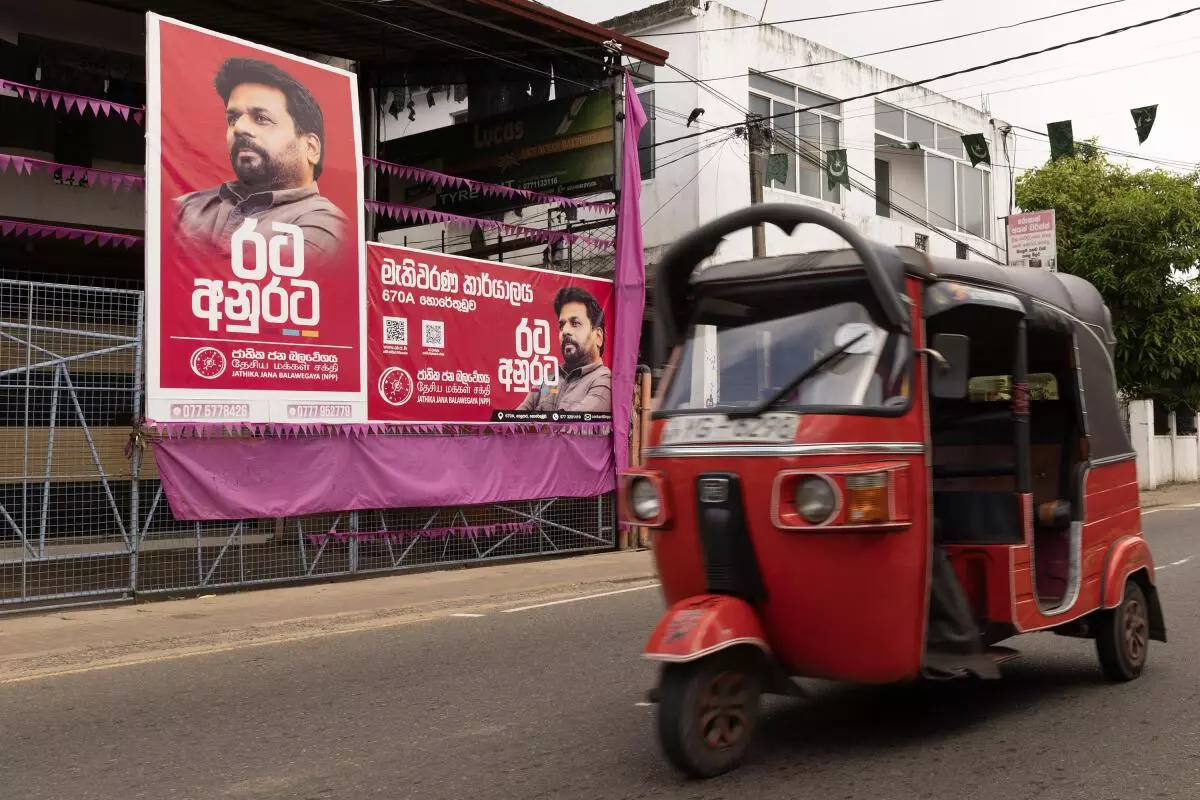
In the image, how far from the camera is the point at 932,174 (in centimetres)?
2694

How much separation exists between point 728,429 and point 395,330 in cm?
879

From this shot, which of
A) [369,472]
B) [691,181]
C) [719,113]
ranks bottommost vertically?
[369,472]

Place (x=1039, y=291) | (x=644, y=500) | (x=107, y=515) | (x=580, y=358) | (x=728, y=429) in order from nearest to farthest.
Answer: (x=728, y=429)
(x=644, y=500)
(x=1039, y=291)
(x=107, y=515)
(x=580, y=358)

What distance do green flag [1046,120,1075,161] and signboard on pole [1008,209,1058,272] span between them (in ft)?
7.51

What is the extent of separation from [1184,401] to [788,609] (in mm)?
27625

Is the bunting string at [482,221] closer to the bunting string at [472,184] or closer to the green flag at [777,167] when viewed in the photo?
the bunting string at [472,184]

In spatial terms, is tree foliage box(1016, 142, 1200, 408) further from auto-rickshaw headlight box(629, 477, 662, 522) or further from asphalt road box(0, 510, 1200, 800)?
auto-rickshaw headlight box(629, 477, 662, 522)

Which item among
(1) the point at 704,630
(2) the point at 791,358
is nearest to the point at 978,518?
(2) the point at 791,358

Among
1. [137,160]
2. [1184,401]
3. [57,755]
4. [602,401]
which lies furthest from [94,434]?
[1184,401]

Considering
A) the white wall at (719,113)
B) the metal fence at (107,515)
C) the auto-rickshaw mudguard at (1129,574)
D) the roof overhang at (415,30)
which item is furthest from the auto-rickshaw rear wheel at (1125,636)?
the white wall at (719,113)

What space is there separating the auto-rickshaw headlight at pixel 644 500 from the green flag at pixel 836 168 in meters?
17.3

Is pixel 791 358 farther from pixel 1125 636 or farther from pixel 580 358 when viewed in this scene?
pixel 580 358

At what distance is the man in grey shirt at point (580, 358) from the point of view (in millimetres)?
15453

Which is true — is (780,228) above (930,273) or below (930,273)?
above
